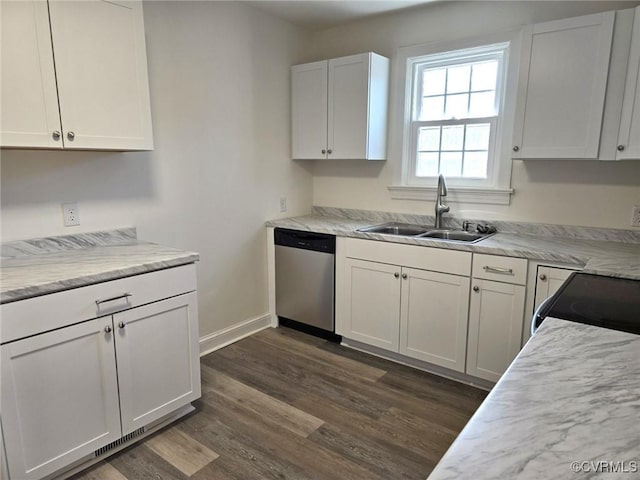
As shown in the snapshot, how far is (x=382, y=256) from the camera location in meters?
2.73

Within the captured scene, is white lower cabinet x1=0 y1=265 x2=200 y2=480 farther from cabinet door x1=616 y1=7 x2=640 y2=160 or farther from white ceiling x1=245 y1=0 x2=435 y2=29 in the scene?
cabinet door x1=616 y1=7 x2=640 y2=160

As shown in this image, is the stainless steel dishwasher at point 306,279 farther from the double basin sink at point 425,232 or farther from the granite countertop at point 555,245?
the double basin sink at point 425,232

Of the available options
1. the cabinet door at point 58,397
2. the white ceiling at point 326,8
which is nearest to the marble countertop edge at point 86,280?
the cabinet door at point 58,397

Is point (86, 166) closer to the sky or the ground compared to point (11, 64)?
closer to the ground

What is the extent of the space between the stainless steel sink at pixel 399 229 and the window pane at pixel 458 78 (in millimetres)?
1009

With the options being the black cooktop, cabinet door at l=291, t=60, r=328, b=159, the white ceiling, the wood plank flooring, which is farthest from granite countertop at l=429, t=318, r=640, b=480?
the white ceiling

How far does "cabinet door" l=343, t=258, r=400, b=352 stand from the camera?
9.00 feet

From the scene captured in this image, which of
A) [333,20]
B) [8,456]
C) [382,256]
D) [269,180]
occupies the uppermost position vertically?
[333,20]

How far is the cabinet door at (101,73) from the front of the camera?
180 cm

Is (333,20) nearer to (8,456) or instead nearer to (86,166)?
(86,166)

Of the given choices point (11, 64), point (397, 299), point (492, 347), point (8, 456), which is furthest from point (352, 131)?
point (8, 456)

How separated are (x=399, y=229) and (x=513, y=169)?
886 millimetres

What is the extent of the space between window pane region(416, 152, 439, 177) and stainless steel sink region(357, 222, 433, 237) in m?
0.40

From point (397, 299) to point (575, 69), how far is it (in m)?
1.63
